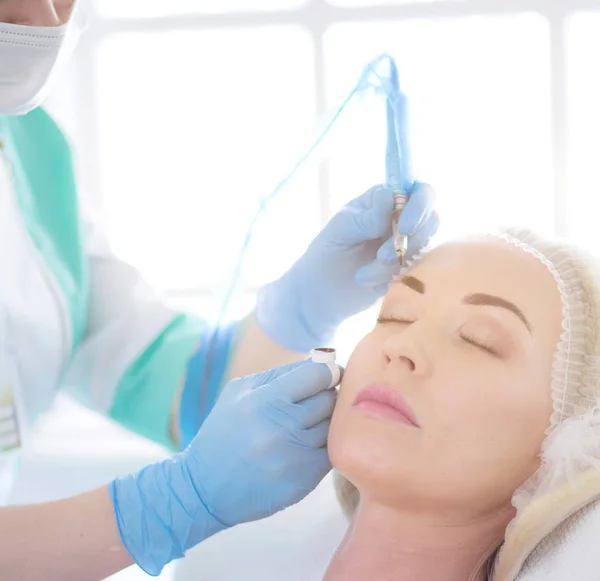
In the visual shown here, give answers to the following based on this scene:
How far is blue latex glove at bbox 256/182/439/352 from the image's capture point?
1294mm

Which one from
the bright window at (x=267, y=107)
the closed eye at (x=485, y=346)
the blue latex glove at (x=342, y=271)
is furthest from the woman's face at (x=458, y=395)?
the bright window at (x=267, y=107)

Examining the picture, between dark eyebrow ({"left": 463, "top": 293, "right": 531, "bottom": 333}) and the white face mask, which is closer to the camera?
dark eyebrow ({"left": 463, "top": 293, "right": 531, "bottom": 333})

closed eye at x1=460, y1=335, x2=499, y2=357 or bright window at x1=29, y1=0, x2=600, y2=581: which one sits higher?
bright window at x1=29, y1=0, x2=600, y2=581

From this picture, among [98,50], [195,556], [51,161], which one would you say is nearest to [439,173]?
[51,161]

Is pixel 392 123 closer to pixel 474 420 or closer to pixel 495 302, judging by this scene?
pixel 495 302

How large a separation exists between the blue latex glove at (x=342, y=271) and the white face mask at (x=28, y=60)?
23.3 inches

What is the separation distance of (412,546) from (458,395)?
25 centimetres

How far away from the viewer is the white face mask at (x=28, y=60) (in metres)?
1.23

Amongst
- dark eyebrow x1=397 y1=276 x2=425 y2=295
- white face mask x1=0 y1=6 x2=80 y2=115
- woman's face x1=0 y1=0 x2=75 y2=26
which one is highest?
woman's face x1=0 y1=0 x2=75 y2=26

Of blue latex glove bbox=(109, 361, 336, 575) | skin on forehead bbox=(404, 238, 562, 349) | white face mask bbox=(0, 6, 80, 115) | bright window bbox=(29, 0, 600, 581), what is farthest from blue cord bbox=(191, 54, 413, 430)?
bright window bbox=(29, 0, 600, 581)

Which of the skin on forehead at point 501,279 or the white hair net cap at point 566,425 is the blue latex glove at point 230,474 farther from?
the white hair net cap at point 566,425

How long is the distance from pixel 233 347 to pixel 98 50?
1774mm

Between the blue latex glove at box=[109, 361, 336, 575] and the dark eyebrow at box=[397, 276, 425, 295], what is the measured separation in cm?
19

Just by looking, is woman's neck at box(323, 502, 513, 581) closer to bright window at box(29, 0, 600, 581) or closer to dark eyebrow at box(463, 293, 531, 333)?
dark eyebrow at box(463, 293, 531, 333)
